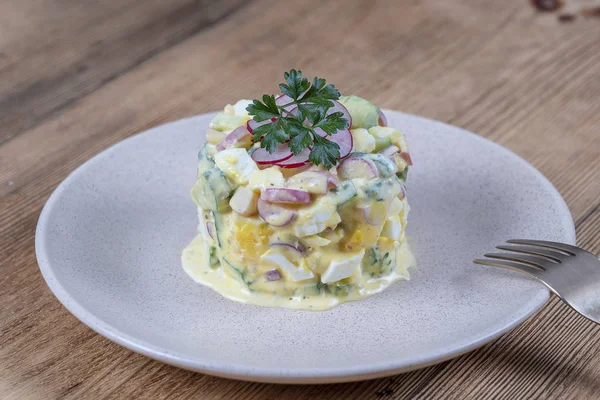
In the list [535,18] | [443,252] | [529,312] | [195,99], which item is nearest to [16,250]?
[195,99]

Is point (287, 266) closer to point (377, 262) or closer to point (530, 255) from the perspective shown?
point (377, 262)

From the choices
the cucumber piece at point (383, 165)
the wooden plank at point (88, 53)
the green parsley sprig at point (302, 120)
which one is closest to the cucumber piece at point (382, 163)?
the cucumber piece at point (383, 165)

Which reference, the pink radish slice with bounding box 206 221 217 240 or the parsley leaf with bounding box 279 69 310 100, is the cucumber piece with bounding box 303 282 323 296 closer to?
the pink radish slice with bounding box 206 221 217 240

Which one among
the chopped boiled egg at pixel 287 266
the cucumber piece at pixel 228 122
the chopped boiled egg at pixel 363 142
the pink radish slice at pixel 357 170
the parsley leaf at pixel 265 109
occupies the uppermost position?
the parsley leaf at pixel 265 109

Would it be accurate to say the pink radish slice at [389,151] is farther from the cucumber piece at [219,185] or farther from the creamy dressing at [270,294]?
the cucumber piece at [219,185]

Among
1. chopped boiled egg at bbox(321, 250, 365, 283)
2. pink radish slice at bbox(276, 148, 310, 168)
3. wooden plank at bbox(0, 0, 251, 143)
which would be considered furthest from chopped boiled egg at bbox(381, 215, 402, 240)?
wooden plank at bbox(0, 0, 251, 143)

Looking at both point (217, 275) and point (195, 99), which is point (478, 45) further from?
point (217, 275)
